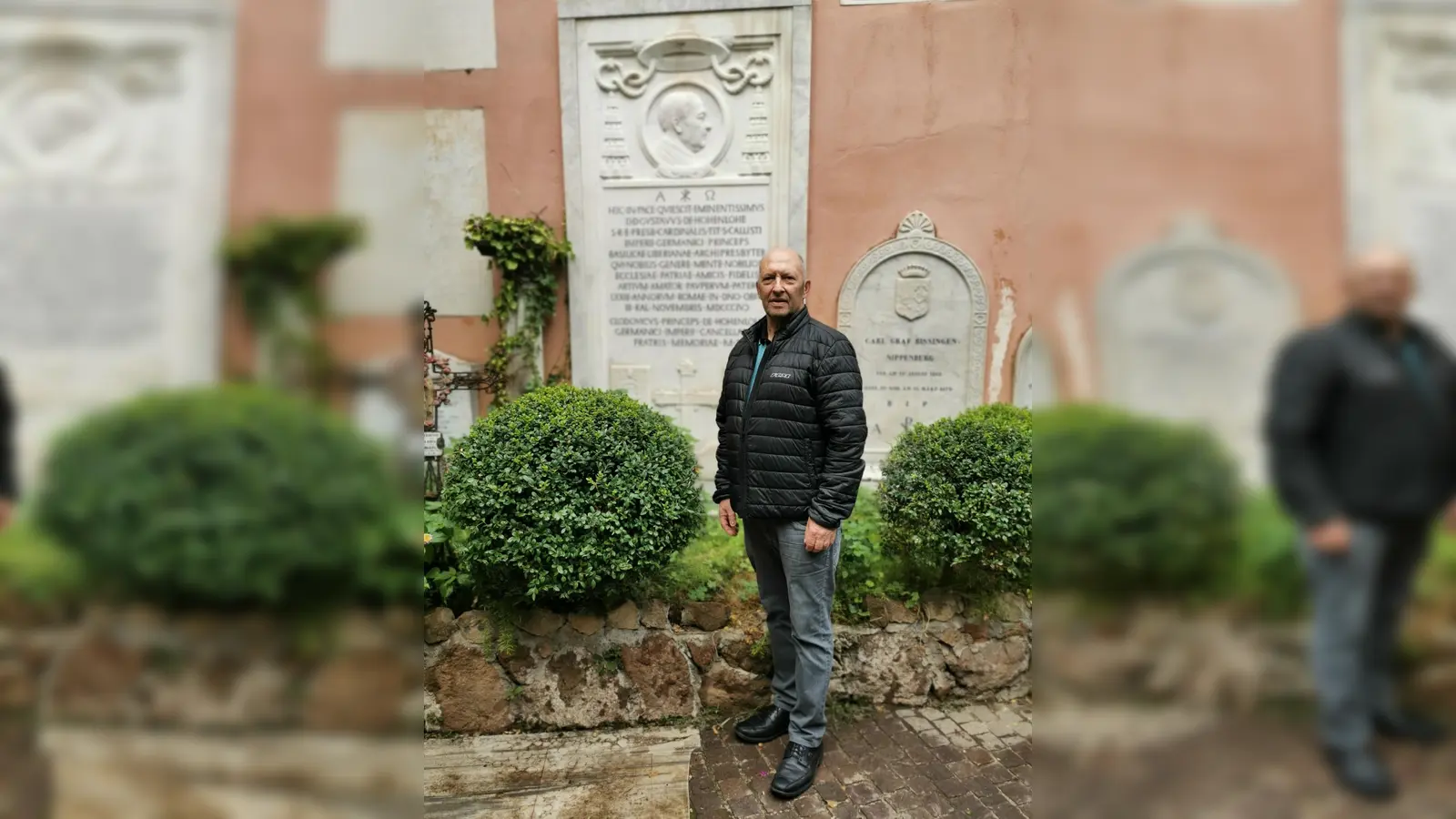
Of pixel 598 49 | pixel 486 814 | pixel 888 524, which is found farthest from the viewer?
pixel 598 49

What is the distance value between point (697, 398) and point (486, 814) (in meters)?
3.25

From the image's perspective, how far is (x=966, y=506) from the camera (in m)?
3.62
